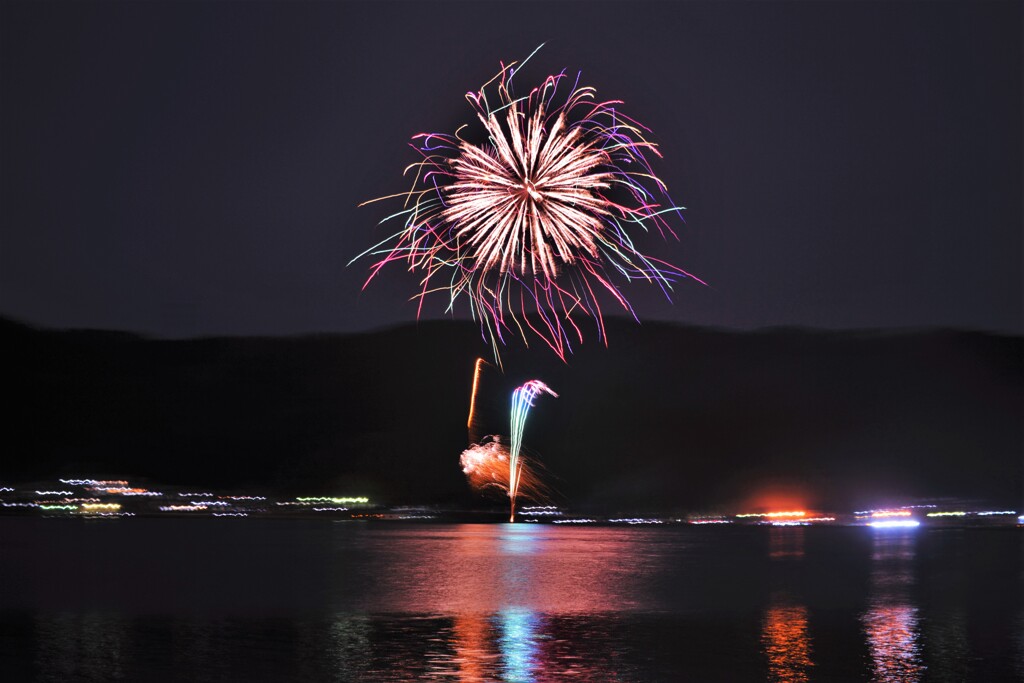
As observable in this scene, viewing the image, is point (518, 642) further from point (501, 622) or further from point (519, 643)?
point (501, 622)

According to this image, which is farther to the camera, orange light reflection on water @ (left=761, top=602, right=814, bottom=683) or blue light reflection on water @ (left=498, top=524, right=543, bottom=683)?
orange light reflection on water @ (left=761, top=602, right=814, bottom=683)

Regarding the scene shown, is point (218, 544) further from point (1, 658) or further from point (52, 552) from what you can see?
point (1, 658)

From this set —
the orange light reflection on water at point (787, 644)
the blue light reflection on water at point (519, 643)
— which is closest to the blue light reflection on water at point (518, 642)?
the blue light reflection on water at point (519, 643)

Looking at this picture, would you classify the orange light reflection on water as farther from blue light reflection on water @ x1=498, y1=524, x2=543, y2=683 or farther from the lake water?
blue light reflection on water @ x1=498, y1=524, x2=543, y2=683

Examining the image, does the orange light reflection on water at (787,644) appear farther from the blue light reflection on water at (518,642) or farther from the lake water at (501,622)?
the blue light reflection on water at (518,642)

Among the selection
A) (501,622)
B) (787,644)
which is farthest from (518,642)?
(787,644)

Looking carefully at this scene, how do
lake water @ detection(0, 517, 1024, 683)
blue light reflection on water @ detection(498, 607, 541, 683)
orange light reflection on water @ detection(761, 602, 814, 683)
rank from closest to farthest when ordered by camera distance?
blue light reflection on water @ detection(498, 607, 541, 683) → orange light reflection on water @ detection(761, 602, 814, 683) → lake water @ detection(0, 517, 1024, 683)

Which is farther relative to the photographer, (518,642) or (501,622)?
(501,622)

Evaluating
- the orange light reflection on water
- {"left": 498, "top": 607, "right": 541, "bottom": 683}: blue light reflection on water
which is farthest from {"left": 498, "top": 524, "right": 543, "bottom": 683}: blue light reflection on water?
the orange light reflection on water
